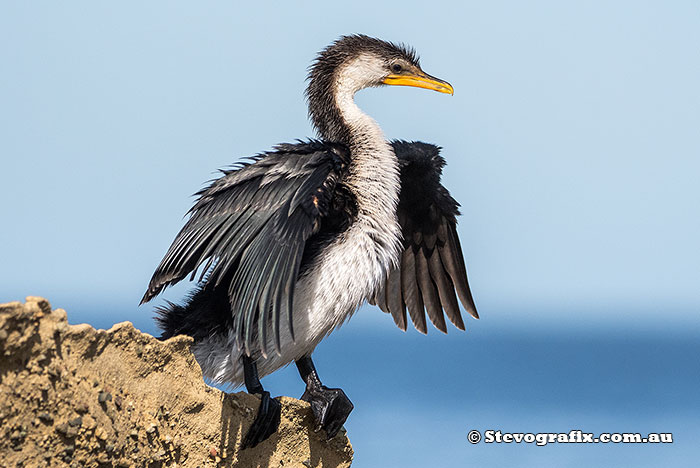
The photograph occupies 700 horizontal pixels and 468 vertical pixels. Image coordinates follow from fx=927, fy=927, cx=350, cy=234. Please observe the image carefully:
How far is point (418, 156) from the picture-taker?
5668 millimetres

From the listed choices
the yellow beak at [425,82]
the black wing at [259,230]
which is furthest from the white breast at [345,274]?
the yellow beak at [425,82]

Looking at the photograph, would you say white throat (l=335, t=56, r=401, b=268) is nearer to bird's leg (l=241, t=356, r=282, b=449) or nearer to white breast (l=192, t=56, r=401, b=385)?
white breast (l=192, t=56, r=401, b=385)

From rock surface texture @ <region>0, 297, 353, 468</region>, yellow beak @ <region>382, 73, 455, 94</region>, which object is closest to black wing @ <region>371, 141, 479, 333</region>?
yellow beak @ <region>382, 73, 455, 94</region>

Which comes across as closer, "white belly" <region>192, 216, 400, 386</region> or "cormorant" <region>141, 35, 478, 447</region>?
"cormorant" <region>141, 35, 478, 447</region>

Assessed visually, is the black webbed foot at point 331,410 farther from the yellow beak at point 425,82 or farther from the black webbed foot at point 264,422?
the yellow beak at point 425,82

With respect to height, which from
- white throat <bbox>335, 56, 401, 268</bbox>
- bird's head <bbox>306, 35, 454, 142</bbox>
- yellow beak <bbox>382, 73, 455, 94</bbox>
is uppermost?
yellow beak <bbox>382, 73, 455, 94</bbox>

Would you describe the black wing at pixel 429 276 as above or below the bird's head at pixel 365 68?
below

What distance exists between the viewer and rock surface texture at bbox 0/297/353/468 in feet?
10.9

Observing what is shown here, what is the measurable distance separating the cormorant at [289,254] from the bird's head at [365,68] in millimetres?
63

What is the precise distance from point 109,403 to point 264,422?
2.96 feet

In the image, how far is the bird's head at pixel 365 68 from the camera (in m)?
5.46

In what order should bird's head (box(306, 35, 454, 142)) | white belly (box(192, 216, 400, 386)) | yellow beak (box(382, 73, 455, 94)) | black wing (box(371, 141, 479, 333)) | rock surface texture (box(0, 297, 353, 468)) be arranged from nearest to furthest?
1. rock surface texture (box(0, 297, 353, 468))
2. white belly (box(192, 216, 400, 386))
3. bird's head (box(306, 35, 454, 142))
4. yellow beak (box(382, 73, 455, 94))
5. black wing (box(371, 141, 479, 333))

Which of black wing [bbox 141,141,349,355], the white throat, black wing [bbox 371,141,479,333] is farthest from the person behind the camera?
black wing [bbox 371,141,479,333]

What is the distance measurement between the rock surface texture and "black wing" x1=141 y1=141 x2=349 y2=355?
1.29 feet
